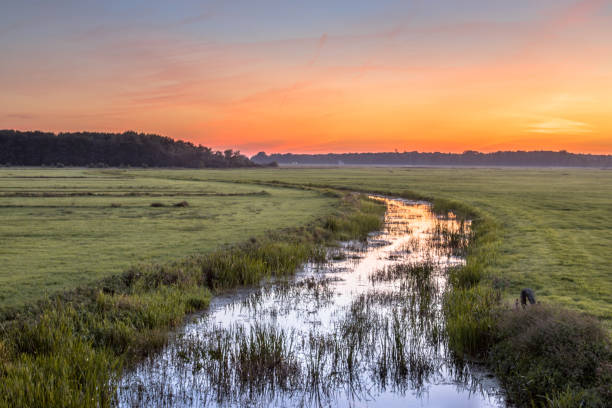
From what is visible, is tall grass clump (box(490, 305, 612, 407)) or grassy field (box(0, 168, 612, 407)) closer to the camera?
tall grass clump (box(490, 305, 612, 407))

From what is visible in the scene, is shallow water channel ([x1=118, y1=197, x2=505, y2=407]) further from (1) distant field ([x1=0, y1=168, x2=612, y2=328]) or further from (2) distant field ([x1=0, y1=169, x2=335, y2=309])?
(2) distant field ([x1=0, y1=169, x2=335, y2=309])

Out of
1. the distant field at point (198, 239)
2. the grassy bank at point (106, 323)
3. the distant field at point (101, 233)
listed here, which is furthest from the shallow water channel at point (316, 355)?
the distant field at point (101, 233)

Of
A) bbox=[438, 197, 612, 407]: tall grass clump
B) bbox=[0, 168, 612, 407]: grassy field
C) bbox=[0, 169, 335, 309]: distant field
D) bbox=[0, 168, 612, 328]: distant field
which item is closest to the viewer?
bbox=[438, 197, 612, 407]: tall grass clump

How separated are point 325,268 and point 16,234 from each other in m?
16.4

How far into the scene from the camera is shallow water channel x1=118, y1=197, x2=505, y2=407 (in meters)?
7.53

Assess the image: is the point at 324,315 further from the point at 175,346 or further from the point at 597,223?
the point at 597,223

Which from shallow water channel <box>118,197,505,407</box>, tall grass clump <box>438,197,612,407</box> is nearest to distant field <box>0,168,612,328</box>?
tall grass clump <box>438,197,612,407</box>

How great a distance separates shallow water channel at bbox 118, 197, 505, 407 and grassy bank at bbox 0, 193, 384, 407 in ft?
1.76

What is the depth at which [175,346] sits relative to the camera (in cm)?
934

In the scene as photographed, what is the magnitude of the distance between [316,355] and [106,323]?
15.8 ft

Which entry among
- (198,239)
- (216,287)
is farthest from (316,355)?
(198,239)

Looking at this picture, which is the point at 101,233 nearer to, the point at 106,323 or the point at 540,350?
the point at 106,323

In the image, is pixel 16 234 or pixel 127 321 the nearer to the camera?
pixel 127 321

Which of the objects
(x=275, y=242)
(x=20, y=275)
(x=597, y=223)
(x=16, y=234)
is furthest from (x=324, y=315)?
(x=597, y=223)
